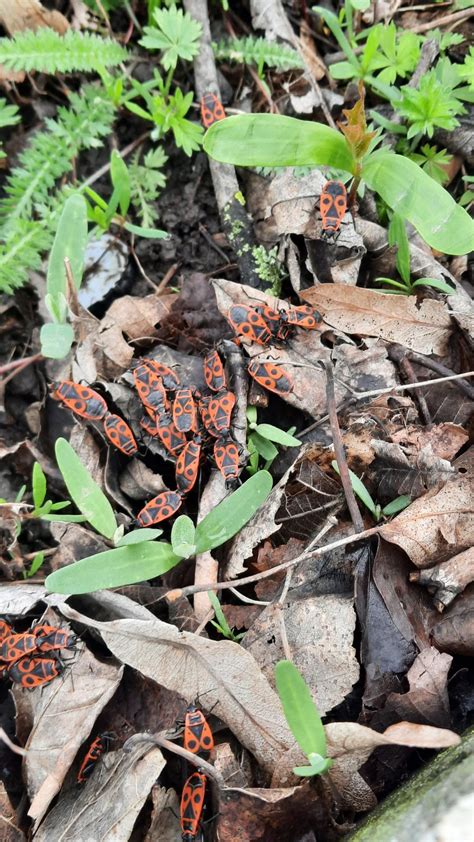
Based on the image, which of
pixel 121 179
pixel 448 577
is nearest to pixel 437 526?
pixel 448 577

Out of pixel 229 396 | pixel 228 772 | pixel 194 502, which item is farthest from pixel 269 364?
pixel 228 772

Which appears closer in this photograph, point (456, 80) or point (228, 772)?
point (228, 772)

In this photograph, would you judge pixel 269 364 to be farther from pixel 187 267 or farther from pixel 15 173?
pixel 15 173

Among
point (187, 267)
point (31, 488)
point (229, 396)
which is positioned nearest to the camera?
point (229, 396)

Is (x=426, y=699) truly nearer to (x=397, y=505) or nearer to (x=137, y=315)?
(x=397, y=505)

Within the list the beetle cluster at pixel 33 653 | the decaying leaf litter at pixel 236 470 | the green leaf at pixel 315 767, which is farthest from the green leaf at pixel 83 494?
the green leaf at pixel 315 767
